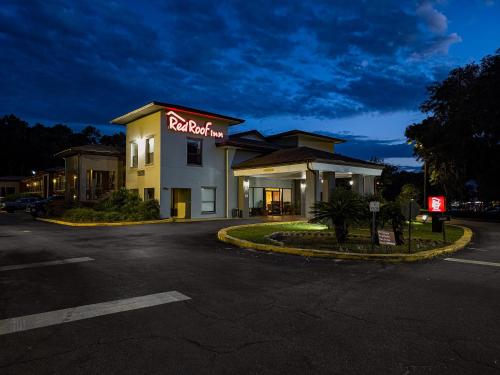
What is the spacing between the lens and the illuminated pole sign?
24500 millimetres

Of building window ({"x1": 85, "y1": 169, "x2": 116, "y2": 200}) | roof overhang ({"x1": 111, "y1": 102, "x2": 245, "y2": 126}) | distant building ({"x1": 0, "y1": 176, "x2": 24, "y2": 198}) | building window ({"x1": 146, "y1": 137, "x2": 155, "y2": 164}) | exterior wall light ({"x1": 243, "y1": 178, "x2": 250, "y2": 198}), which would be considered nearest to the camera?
roof overhang ({"x1": 111, "y1": 102, "x2": 245, "y2": 126})

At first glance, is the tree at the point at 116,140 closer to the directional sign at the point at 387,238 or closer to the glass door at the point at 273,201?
the glass door at the point at 273,201

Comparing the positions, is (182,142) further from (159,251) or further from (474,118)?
(474,118)

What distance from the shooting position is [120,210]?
78.0 feet

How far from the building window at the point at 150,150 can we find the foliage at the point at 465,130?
23878 mm

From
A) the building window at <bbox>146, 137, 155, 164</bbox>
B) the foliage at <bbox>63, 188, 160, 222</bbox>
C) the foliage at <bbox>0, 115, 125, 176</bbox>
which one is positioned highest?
the foliage at <bbox>0, 115, 125, 176</bbox>

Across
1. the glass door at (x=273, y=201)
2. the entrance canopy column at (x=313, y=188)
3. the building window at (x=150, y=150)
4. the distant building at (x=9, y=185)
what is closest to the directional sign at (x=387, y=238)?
the entrance canopy column at (x=313, y=188)

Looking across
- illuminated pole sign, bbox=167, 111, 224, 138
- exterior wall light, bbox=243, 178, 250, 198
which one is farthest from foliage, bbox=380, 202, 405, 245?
illuminated pole sign, bbox=167, 111, 224, 138

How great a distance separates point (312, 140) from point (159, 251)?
2573 centimetres

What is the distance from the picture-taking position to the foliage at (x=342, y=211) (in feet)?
39.6

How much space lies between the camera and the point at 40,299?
237 inches

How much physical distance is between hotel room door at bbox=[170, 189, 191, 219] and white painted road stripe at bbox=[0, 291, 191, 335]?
1946 centimetres

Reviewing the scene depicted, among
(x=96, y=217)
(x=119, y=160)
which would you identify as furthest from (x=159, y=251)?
(x=119, y=160)

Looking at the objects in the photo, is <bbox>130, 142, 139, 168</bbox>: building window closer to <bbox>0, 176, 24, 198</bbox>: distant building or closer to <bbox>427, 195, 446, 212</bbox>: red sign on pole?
<bbox>427, 195, 446, 212</bbox>: red sign on pole
